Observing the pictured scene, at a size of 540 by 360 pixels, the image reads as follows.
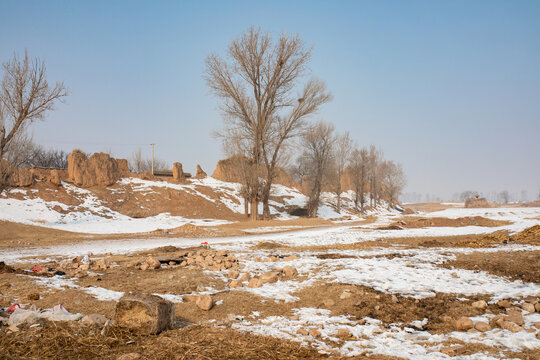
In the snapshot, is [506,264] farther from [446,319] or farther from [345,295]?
[345,295]

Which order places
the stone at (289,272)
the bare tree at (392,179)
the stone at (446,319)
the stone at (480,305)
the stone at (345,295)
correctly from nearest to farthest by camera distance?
the stone at (446,319), the stone at (480,305), the stone at (345,295), the stone at (289,272), the bare tree at (392,179)

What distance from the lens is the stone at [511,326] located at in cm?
370

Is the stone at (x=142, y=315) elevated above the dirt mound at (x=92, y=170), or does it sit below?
below

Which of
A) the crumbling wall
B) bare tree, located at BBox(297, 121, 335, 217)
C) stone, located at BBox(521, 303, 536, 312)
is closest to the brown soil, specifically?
stone, located at BBox(521, 303, 536, 312)

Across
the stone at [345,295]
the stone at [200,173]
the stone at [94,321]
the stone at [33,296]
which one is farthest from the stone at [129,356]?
the stone at [200,173]

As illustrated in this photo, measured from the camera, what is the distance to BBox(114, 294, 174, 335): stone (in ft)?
12.2

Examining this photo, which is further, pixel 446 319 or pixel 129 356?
pixel 446 319

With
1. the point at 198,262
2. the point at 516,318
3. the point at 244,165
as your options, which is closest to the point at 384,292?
the point at 516,318

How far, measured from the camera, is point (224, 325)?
13.5 feet

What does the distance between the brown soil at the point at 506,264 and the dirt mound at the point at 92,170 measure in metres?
37.1

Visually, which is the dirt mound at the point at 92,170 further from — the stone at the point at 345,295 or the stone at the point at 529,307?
the stone at the point at 529,307

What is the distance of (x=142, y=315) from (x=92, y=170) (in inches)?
1515

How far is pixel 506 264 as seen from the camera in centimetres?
734

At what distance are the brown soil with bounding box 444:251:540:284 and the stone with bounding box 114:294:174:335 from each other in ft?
19.6
